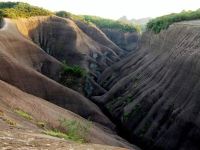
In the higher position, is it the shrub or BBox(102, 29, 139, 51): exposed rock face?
the shrub

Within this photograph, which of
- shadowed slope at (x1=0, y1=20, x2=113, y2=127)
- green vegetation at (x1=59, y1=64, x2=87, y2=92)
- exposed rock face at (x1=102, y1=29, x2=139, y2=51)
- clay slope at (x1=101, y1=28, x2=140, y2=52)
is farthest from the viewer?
clay slope at (x1=101, y1=28, x2=140, y2=52)

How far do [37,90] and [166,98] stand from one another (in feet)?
55.4

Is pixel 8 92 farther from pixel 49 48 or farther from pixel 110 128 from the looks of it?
pixel 49 48

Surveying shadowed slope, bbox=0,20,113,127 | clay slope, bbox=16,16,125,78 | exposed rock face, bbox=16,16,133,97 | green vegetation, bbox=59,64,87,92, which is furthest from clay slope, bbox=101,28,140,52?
shadowed slope, bbox=0,20,113,127

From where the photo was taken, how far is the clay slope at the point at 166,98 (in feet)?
154

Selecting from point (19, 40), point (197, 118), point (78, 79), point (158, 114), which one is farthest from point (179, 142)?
point (19, 40)

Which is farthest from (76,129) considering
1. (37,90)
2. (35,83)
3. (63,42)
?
(63,42)

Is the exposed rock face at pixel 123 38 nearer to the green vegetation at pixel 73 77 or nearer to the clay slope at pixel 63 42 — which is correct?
the clay slope at pixel 63 42

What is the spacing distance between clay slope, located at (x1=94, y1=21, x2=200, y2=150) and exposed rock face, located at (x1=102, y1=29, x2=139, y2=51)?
94369 mm

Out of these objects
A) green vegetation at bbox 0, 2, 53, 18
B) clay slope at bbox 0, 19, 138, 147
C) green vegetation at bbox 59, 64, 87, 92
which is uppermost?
green vegetation at bbox 0, 2, 53, 18

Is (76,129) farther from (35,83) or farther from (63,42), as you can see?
(63,42)

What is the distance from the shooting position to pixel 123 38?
180 meters

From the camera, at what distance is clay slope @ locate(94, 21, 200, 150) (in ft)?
154

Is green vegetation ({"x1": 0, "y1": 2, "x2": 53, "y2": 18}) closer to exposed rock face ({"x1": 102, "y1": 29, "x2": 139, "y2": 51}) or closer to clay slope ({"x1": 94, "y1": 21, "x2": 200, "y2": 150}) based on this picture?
clay slope ({"x1": 94, "y1": 21, "x2": 200, "y2": 150})
